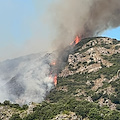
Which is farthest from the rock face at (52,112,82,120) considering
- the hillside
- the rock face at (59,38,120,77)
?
the rock face at (59,38,120,77)

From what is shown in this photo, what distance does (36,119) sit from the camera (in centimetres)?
8406

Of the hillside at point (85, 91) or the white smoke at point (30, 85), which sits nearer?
the hillside at point (85, 91)

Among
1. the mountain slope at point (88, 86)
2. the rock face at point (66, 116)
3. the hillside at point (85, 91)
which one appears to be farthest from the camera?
the mountain slope at point (88, 86)

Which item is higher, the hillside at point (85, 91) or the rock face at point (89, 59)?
the rock face at point (89, 59)

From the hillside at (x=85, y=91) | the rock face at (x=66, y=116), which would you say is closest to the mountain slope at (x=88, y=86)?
the hillside at (x=85, y=91)

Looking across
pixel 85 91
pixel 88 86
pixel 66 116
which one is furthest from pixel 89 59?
pixel 66 116

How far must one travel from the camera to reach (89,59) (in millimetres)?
181875

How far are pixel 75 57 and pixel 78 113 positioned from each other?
10912 cm

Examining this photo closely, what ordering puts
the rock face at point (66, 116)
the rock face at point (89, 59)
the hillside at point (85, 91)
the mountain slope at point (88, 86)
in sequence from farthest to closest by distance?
the rock face at point (89, 59)
the mountain slope at point (88, 86)
the hillside at point (85, 91)
the rock face at point (66, 116)

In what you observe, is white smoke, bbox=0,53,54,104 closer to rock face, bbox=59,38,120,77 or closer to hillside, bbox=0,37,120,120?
hillside, bbox=0,37,120,120

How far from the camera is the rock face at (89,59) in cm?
17612

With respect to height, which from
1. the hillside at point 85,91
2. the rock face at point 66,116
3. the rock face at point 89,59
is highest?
the rock face at point 89,59

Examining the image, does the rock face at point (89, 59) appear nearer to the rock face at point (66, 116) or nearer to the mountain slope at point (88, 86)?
the mountain slope at point (88, 86)

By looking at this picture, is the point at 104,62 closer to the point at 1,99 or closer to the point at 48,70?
the point at 48,70
